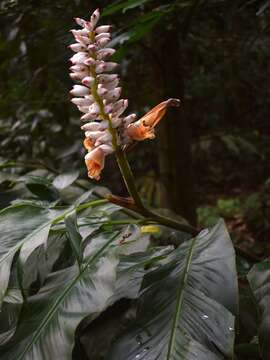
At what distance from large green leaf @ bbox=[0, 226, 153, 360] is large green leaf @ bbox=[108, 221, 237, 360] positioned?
0.06m

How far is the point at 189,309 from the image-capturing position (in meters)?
0.72

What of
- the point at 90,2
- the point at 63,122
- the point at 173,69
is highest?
the point at 90,2

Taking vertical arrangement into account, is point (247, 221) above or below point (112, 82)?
below

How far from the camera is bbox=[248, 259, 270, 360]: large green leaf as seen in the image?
676 mm

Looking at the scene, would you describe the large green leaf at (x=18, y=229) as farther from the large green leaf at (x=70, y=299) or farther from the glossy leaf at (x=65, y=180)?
the glossy leaf at (x=65, y=180)

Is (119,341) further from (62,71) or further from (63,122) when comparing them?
(63,122)

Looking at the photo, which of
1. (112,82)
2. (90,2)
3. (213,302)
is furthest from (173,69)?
(213,302)

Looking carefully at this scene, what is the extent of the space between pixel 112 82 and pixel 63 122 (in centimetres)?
154

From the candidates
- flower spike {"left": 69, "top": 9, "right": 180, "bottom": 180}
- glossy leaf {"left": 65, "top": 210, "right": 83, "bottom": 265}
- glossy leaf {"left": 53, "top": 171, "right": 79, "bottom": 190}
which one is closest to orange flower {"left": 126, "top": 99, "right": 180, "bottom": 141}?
flower spike {"left": 69, "top": 9, "right": 180, "bottom": 180}

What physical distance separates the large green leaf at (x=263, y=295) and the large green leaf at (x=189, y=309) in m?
0.04

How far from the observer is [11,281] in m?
0.93

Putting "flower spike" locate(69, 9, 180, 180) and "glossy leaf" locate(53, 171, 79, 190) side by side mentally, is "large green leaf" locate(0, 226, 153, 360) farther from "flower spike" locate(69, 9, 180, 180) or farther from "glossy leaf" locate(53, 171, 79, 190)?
"glossy leaf" locate(53, 171, 79, 190)

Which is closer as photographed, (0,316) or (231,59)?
(0,316)

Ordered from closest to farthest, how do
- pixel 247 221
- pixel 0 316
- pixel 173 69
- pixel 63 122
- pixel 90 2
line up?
pixel 0 316 → pixel 90 2 → pixel 173 69 → pixel 63 122 → pixel 247 221
